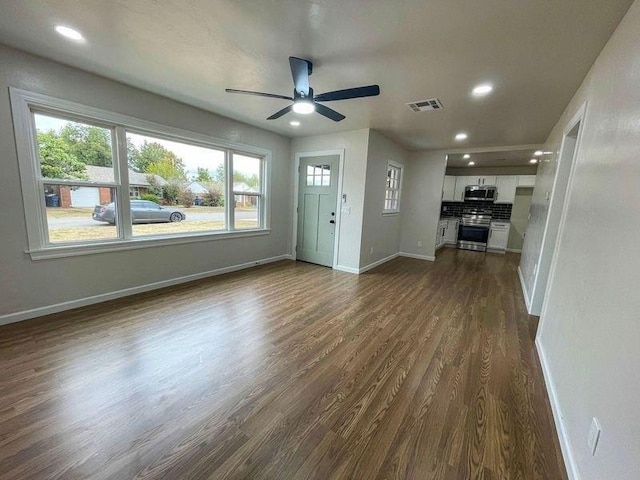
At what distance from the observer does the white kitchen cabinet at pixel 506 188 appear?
23.4 ft

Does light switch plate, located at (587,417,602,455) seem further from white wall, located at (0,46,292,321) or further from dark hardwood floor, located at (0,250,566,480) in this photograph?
white wall, located at (0,46,292,321)

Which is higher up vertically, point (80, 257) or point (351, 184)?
point (351, 184)

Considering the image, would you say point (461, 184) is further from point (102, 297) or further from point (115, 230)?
point (102, 297)

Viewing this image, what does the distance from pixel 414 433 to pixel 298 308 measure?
186 centimetres

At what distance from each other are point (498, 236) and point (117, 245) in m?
8.54

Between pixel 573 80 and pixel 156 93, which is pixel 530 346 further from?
pixel 156 93

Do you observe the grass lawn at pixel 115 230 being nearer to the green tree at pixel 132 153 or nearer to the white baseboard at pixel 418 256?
the green tree at pixel 132 153

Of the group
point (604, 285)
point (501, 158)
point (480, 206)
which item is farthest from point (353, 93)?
point (480, 206)

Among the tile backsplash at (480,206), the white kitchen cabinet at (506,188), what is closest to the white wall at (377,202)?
the tile backsplash at (480,206)

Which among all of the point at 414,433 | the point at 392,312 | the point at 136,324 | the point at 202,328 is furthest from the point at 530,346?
the point at 136,324

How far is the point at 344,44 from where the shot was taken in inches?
82.7

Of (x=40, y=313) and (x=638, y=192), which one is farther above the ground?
(x=638, y=192)

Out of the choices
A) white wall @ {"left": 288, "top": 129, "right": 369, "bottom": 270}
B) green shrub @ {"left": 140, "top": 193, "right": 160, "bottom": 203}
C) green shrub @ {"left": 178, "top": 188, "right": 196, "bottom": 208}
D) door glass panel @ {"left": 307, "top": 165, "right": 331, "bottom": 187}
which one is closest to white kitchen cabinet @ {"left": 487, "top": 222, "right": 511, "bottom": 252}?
white wall @ {"left": 288, "top": 129, "right": 369, "bottom": 270}

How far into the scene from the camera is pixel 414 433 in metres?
1.56
